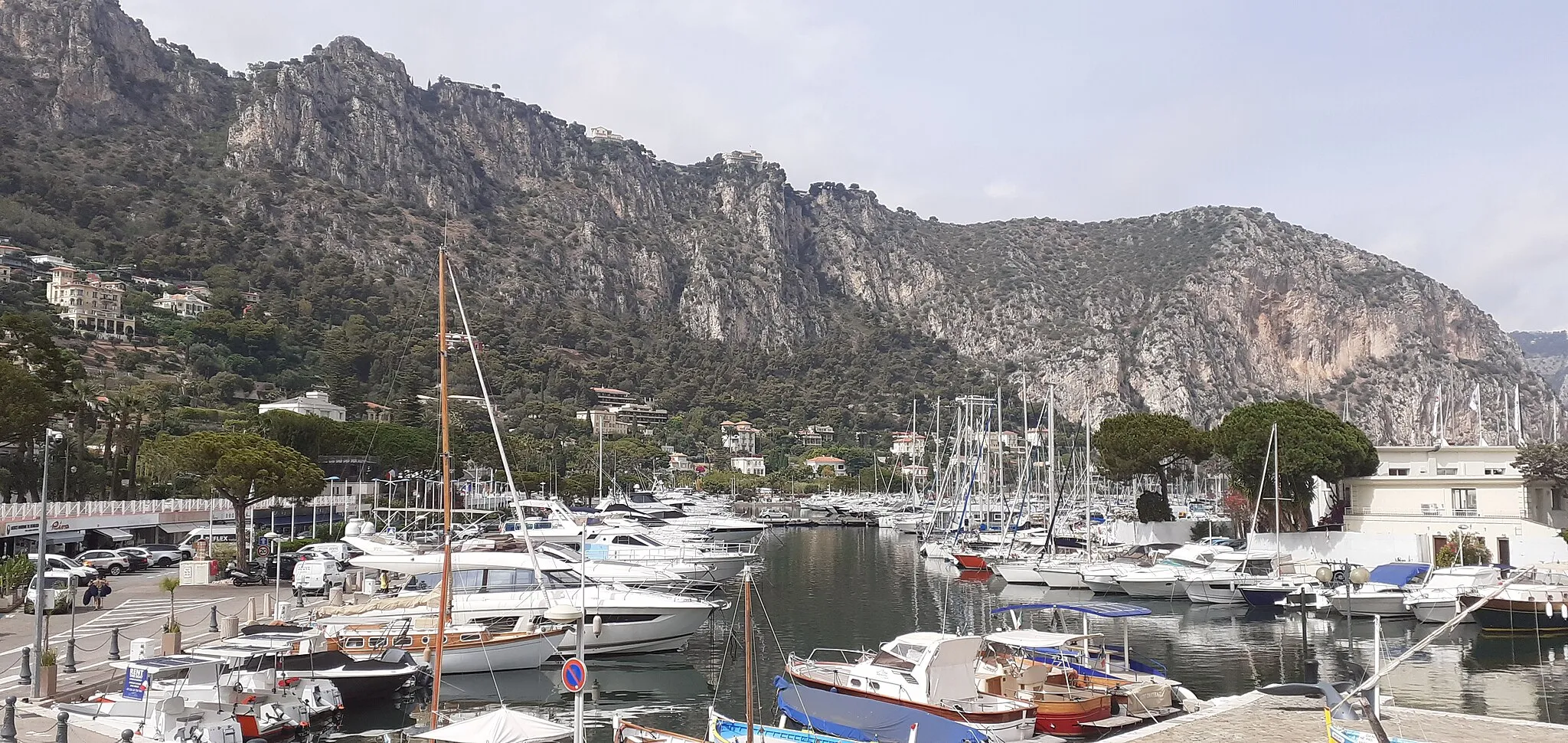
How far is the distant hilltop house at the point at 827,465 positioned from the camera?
16650 centimetres

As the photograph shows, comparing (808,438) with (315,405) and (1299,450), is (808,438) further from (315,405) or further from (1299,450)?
(1299,450)

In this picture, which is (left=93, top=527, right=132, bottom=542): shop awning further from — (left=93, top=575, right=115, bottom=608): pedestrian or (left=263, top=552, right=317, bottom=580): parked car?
(left=93, top=575, right=115, bottom=608): pedestrian

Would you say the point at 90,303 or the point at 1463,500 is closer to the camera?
the point at 1463,500

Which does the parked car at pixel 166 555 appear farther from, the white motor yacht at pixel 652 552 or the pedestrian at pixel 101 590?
the white motor yacht at pixel 652 552

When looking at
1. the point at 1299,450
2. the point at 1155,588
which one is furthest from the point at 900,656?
the point at 1299,450

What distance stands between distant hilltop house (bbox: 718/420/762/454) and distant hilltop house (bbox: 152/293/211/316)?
268ft

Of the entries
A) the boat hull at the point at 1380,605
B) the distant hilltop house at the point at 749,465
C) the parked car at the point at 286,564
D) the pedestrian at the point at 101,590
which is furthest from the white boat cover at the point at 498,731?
the distant hilltop house at the point at 749,465

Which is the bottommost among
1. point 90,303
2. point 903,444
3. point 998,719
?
point 998,719

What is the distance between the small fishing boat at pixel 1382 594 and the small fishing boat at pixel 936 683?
966 inches

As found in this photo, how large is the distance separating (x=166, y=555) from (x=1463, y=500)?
207ft

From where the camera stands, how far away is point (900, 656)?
2322cm

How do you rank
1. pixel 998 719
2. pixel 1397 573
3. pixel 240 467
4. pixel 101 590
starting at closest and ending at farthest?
pixel 998 719, pixel 101 590, pixel 1397 573, pixel 240 467

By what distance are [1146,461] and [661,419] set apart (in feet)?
445

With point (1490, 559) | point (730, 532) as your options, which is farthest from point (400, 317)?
point (1490, 559)
